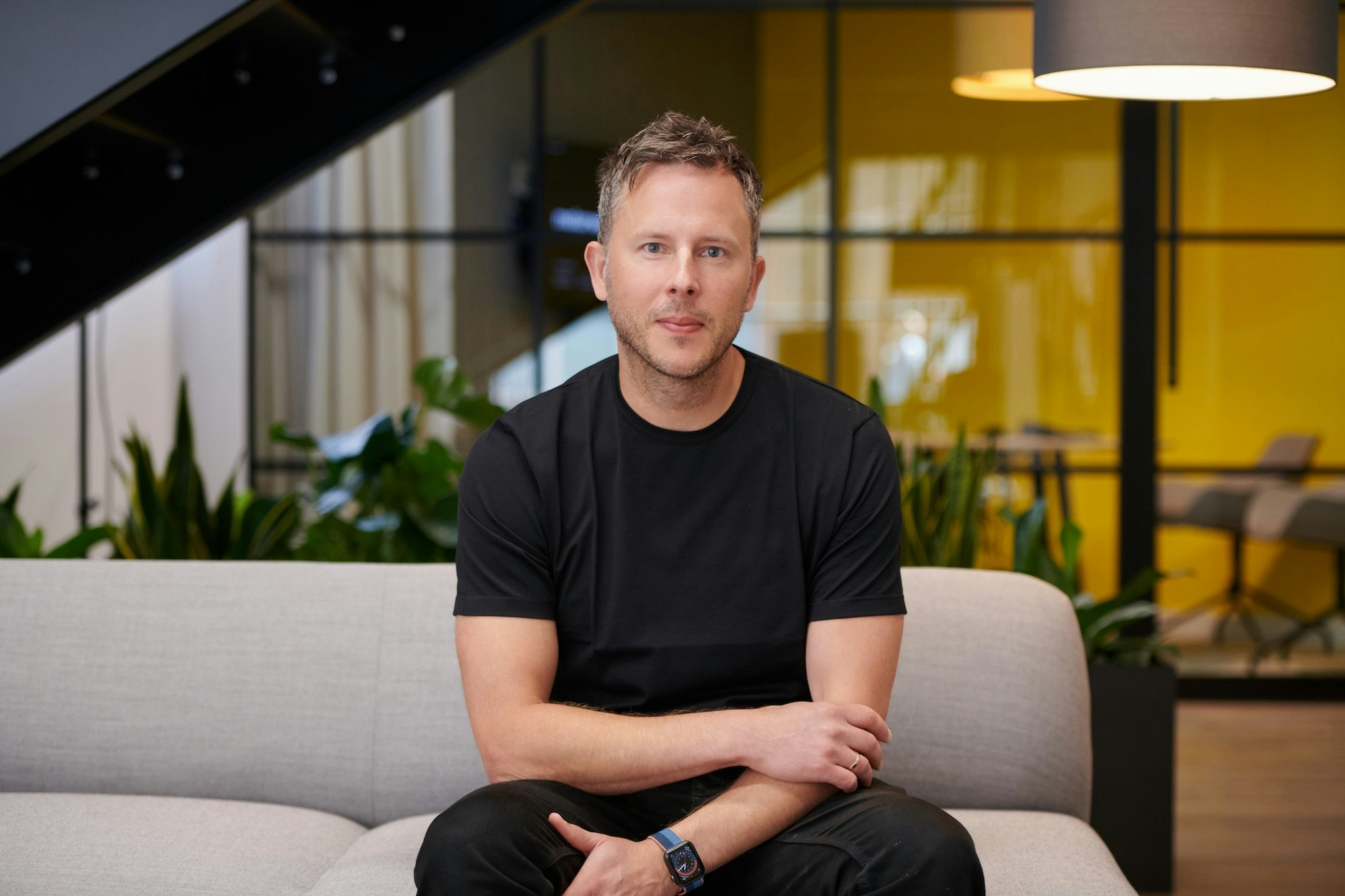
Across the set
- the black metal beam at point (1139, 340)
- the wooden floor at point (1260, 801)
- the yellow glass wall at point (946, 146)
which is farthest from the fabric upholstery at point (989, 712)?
the yellow glass wall at point (946, 146)

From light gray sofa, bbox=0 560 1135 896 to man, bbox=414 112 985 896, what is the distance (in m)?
0.41

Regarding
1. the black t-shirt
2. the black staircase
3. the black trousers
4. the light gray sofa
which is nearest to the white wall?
the black staircase

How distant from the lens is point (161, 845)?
1697mm

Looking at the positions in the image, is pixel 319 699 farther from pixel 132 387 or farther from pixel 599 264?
pixel 132 387

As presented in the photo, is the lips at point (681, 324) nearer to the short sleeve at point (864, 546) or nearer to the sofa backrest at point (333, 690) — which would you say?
the short sleeve at point (864, 546)

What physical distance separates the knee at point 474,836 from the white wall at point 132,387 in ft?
10.9

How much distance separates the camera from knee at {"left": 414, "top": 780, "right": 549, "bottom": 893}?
129 centimetres

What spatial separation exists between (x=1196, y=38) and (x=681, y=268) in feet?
2.92

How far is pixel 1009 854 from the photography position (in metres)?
1.65

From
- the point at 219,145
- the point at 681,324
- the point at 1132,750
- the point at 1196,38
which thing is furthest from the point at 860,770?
the point at 219,145

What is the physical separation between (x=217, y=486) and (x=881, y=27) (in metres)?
3.18

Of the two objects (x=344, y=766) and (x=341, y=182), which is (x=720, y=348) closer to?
(x=344, y=766)

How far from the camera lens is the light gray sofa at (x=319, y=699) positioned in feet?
6.24

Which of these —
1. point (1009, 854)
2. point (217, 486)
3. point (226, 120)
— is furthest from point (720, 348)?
point (217, 486)
